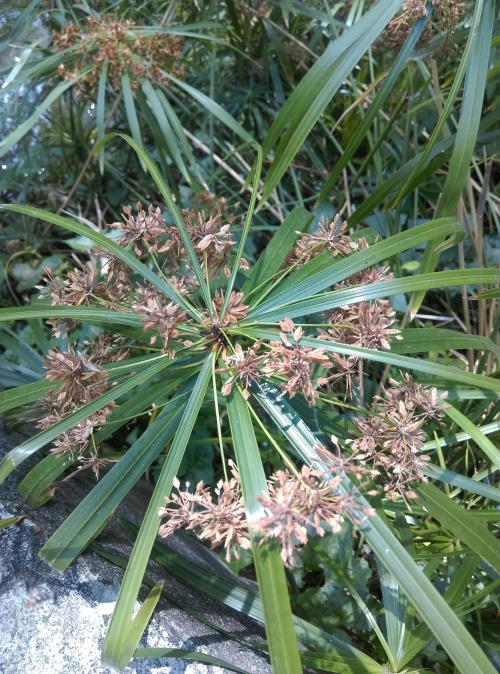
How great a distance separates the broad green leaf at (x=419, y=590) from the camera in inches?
23.1

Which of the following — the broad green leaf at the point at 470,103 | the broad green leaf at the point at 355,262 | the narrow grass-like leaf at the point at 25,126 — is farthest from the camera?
the narrow grass-like leaf at the point at 25,126

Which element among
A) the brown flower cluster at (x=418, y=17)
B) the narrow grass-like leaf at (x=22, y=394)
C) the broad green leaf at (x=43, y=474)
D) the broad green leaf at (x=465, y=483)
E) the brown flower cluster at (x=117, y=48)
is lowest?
the broad green leaf at (x=43, y=474)

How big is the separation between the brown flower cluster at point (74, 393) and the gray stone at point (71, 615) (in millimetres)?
154

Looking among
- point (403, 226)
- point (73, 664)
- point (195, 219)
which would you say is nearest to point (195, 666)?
point (73, 664)

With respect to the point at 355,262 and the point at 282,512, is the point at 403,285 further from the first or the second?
the point at 282,512

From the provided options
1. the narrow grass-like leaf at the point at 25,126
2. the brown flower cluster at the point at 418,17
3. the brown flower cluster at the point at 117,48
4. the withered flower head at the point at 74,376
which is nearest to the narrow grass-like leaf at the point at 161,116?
the brown flower cluster at the point at 117,48

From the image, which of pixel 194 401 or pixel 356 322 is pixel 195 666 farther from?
pixel 356 322

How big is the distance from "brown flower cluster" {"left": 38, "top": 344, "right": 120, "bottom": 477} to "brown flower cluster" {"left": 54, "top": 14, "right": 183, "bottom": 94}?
90cm

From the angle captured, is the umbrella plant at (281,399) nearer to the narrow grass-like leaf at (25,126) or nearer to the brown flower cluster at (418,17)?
the brown flower cluster at (418,17)

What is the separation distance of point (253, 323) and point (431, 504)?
0.35m

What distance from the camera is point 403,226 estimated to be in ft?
5.75

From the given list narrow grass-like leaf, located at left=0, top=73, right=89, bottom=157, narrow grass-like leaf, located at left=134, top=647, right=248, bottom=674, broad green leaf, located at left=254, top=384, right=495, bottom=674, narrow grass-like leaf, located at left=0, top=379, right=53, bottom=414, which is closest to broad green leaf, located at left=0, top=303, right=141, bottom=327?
narrow grass-like leaf, located at left=0, top=379, right=53, bottom=414

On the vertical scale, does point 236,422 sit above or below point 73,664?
above

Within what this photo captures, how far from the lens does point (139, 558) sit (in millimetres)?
690
